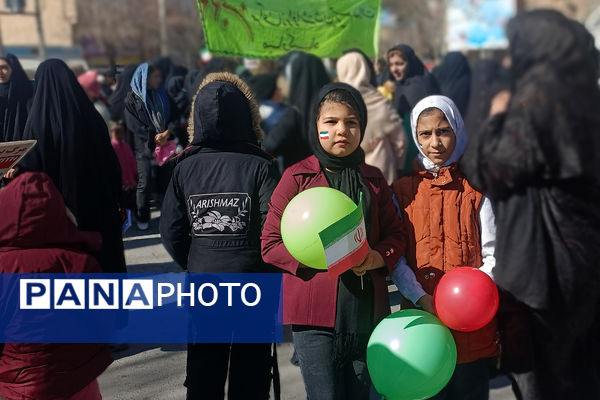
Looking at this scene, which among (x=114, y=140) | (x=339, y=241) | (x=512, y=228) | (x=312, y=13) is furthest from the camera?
(x=114, y=140)

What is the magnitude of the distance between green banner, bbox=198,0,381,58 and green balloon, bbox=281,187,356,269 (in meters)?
4.19

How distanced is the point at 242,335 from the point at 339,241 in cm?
113

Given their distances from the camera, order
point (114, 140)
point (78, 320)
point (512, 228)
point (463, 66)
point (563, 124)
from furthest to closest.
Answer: point (114, 140), point (463, 66), point (78, 320), point (512, 228), point (563, 124)

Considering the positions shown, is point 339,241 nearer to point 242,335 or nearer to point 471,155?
point 471,155

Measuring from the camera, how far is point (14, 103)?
5633 millimetres

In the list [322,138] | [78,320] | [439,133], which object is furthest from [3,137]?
[439,133]

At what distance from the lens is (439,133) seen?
3.16 m

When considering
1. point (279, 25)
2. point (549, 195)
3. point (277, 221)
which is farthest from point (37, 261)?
point (279, 25)

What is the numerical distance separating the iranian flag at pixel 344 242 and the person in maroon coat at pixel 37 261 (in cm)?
118

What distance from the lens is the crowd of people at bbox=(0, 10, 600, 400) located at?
233 cm

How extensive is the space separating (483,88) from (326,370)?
1.39 m

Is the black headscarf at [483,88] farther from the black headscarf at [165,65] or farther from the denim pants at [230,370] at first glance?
the black headscarf at [165,65]

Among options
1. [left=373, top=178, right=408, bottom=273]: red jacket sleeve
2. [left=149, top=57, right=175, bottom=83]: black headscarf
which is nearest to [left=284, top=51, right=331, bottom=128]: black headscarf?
[left=373, top=178, right=408, bottom=273]: red jacket sleeve

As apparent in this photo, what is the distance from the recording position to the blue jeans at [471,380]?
9.91 feet
